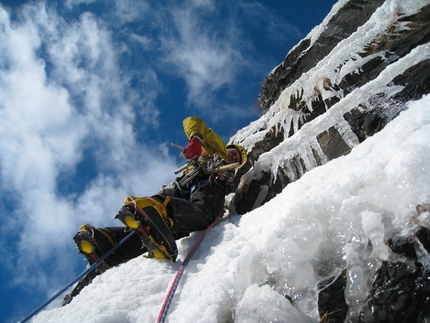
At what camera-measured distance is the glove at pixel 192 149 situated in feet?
13.8

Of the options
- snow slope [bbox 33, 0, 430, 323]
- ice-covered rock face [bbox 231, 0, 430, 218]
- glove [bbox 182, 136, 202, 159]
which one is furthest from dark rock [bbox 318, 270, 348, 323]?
glove [bbox 182, 136, 202, 159]

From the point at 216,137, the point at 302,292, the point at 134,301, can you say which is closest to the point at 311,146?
the point at 216,137

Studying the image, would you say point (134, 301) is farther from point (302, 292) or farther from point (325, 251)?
point (325, 251)

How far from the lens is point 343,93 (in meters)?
4.94

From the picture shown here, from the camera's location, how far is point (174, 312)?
79.4 inches

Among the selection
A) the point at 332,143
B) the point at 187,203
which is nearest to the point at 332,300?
the point at 187,203

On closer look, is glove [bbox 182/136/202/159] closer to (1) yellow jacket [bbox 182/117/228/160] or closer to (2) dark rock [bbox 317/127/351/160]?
(1) yellow jacket [bbox 182/117/228/160]

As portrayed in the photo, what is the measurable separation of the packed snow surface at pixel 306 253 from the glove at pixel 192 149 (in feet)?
6.09

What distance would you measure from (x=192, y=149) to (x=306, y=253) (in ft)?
8.72

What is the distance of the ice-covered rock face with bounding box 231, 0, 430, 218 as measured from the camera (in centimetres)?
367

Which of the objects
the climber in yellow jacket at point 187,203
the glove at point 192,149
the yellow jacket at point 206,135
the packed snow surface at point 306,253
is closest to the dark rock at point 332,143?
the packed snow surface at point 306,253

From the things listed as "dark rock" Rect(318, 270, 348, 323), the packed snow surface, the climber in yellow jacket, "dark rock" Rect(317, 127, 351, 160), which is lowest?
"dark rock" Rect(318, 270, 348, 323)

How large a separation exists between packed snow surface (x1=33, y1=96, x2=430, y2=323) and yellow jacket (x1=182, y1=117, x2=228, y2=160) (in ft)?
7.15

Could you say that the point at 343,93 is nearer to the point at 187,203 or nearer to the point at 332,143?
the point at 332,143
